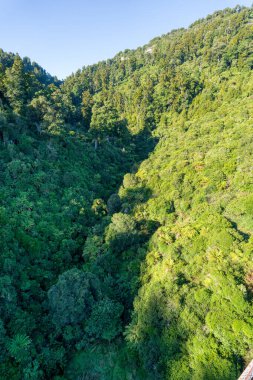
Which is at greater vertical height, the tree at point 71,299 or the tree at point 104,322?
the tree at point 71,299

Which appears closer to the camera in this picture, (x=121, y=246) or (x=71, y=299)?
(x=71, y=299)

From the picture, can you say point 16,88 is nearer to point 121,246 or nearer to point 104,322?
point 121,246

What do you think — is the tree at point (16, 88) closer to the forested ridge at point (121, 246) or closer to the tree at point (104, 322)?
the forested ridge at point (121, 246)

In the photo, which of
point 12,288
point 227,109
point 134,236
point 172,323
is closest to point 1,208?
point 12,288

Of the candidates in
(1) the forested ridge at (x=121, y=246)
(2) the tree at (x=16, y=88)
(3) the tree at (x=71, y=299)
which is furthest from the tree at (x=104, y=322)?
(2) the tree at (x=16, y=88)

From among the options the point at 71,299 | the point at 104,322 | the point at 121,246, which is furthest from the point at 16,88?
the point at 104,322

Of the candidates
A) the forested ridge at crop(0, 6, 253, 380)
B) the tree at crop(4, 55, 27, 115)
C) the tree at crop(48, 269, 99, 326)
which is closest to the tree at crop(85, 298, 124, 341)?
the forested ridge at crop(0, 6, 253, 380)

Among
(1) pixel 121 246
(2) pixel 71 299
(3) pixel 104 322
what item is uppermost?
(1) pixel 121 246

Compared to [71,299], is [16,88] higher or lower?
higher

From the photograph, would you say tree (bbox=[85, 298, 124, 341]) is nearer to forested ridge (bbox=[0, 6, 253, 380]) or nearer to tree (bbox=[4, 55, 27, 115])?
forested ridge (bbox=[0, 6, 253, 380])
